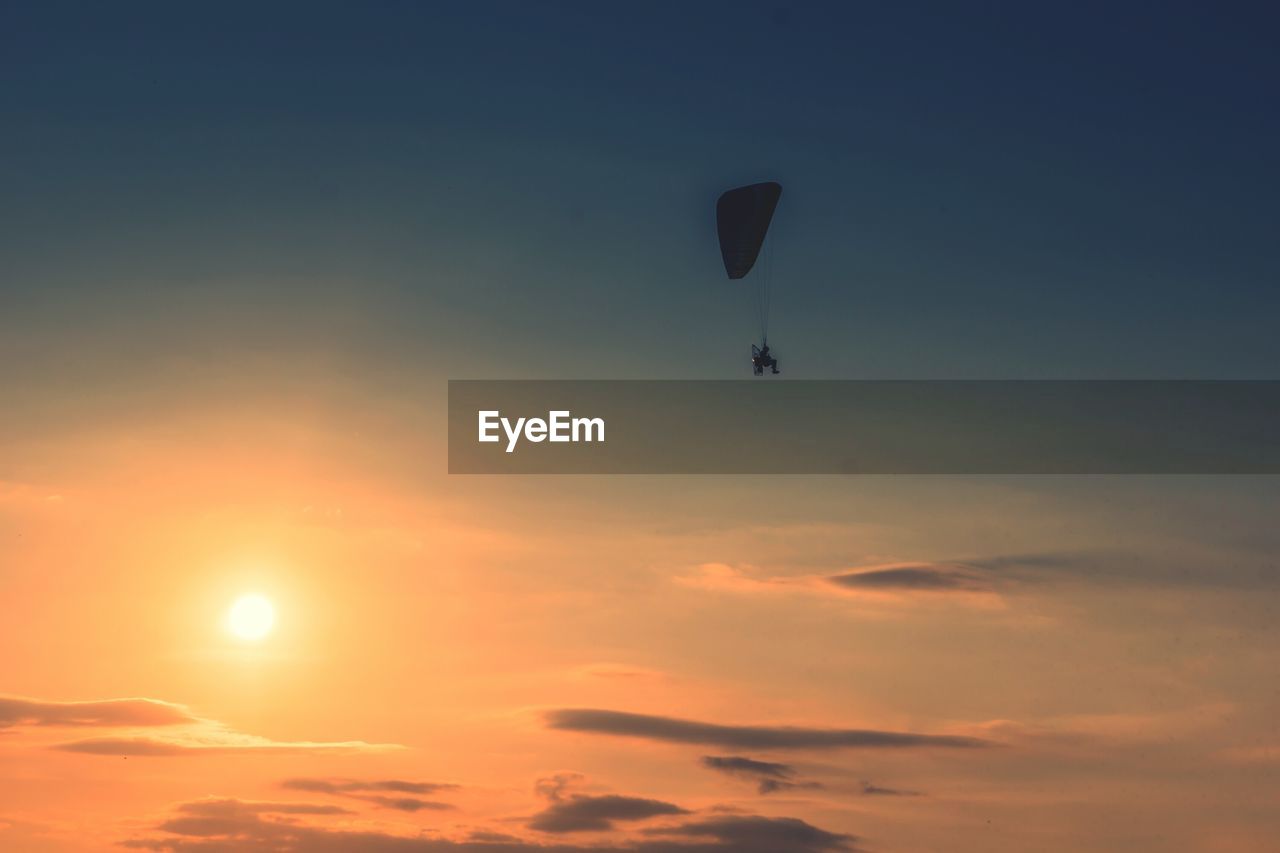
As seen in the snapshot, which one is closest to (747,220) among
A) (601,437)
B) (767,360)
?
(767,360)

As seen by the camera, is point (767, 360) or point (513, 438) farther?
point (767, 360)

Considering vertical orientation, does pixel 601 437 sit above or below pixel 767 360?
below

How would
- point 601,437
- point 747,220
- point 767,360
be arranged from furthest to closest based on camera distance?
point 747,220 < point 767,360 < point 601,437

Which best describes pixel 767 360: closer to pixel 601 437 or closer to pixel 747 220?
pixel 747 220

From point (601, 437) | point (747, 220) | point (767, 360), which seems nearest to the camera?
point (601, 437)

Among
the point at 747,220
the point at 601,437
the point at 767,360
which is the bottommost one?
the point at 601,437

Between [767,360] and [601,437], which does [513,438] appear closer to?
[601,437]
